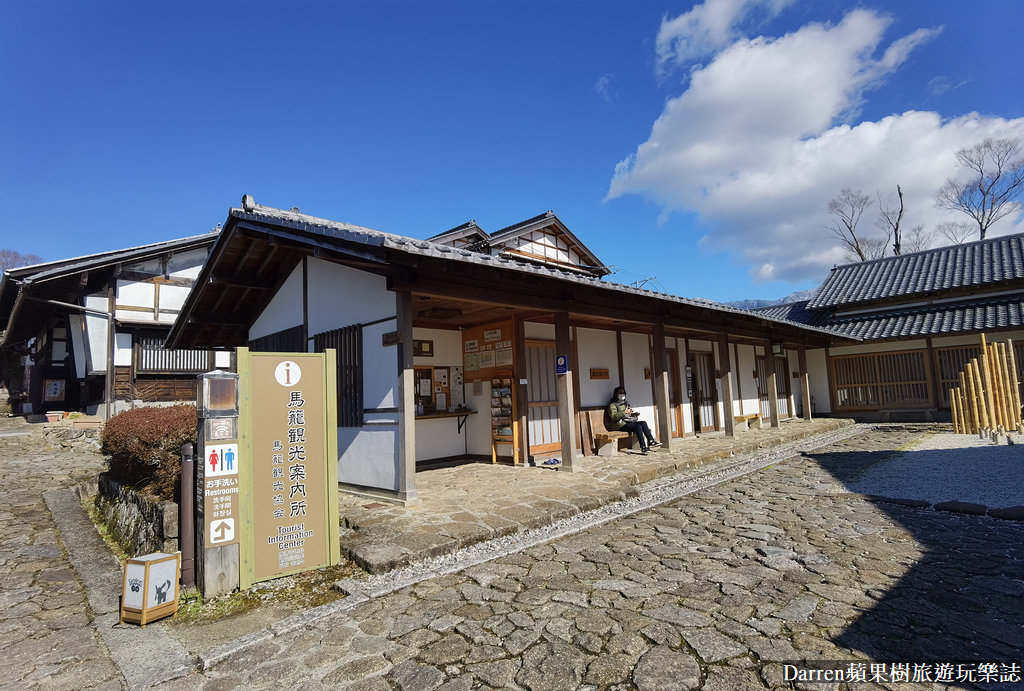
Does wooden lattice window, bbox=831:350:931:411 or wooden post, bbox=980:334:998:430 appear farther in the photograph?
wooden lattice window, bbox=831:350:931:411

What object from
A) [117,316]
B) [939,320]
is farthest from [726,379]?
[117,316]

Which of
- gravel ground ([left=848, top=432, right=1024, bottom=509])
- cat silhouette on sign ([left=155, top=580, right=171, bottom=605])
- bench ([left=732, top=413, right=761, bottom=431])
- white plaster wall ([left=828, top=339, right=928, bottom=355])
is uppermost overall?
white plaster wall ([left=828, top=339, right=928, bottom=355])

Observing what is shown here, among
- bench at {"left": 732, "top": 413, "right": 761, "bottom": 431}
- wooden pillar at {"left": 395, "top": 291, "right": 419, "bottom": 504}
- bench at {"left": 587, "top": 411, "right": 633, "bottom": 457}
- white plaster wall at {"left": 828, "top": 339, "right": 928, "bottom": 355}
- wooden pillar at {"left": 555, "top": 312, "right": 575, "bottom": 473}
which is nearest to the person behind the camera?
wooden pillar at {"left": 395, "top": 291, "right": 419, "bottom": 504}

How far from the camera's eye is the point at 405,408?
Result: 20.5 feet

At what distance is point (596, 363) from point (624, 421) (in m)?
1.37

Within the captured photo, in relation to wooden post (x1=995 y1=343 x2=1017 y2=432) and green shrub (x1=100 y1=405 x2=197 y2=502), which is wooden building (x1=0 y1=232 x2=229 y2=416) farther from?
wooden post (x1=995 y1=343 x2=1017 y2=432)

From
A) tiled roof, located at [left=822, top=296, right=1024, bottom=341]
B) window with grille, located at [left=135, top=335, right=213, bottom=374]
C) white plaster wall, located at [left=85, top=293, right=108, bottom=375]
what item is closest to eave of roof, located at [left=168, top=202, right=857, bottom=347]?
window with grille, located at [left=135, top=335, right=213, bottom=374]

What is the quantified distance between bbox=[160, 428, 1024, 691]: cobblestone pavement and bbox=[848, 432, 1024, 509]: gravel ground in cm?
115

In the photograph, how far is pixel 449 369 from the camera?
9.94m

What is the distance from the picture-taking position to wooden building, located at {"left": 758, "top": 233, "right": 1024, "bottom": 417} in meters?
16.3

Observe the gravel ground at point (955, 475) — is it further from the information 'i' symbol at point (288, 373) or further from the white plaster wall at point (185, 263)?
the white plaster wall at point (185, 263)

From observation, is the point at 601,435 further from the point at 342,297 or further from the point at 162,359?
the point at 162,359

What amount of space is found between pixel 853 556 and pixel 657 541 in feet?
5.41

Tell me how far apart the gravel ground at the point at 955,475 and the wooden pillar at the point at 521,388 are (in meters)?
4.94
